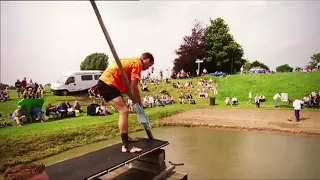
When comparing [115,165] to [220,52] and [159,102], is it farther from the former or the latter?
[220,52]

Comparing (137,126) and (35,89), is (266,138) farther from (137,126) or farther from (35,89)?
(35,89)

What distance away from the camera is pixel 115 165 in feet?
11.3

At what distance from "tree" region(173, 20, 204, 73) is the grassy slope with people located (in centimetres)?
274

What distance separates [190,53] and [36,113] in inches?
391

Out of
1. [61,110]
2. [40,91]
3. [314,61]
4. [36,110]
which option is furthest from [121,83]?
[40,91]

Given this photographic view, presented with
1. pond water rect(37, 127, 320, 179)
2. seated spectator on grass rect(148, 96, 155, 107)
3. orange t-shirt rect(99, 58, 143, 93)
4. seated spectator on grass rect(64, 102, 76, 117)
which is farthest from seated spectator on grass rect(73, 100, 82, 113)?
orange t-shirt rect(99, 58, 143, 93)

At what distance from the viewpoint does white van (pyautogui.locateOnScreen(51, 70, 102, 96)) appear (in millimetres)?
14453

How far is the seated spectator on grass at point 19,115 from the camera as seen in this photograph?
9.69m

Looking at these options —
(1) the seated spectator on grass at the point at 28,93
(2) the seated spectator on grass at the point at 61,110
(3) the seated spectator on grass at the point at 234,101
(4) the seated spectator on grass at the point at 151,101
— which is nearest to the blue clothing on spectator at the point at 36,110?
(2) the seated spectator on grass at the point at 61,110

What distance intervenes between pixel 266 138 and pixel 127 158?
21.0ft

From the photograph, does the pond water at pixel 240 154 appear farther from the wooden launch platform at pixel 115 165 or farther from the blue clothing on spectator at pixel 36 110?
the blue clothing on spectator at pixel 36 110

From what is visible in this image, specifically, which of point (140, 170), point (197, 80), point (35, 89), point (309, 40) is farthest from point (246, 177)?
point (197, 80)

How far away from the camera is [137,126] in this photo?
441 inches

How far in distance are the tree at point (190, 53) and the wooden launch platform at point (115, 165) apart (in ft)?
36.8
